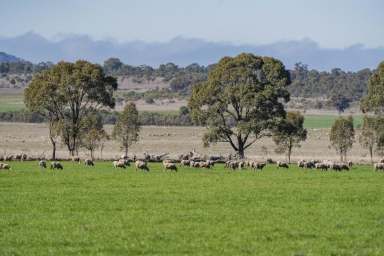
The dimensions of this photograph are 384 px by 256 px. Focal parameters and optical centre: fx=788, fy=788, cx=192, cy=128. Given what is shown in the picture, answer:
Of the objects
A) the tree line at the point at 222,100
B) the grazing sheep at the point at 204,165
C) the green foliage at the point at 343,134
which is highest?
the tree line at the point at 222,100

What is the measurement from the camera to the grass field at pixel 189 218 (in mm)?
22609

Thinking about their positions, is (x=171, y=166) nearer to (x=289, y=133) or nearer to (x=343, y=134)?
(x=289, y=133)

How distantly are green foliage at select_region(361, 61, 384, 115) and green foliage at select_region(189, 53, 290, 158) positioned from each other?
831cm

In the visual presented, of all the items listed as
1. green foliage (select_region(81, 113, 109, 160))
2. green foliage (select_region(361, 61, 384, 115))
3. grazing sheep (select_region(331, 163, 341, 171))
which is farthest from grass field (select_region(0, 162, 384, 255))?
green foliage (select_region(81, 113, 109, 160))

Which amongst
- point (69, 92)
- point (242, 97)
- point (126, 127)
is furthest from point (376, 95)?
point (69, 92)

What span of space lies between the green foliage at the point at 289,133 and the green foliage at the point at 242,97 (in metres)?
1.17

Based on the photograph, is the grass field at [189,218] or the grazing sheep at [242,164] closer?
the grass field at [189,218]

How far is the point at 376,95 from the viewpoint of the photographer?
260 feet

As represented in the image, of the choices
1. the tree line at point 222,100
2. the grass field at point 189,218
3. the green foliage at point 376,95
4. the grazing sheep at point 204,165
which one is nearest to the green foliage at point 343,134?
the tree line at point 222,100

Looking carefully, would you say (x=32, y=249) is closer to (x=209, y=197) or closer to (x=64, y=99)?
(x=209, y=197)

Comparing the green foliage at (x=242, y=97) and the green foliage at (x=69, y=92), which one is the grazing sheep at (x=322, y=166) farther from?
the green foliage at (x=69, y=92)

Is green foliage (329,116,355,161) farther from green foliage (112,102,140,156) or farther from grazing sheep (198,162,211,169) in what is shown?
grazing sheep (198,162,211,169)

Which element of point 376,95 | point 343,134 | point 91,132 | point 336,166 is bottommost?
point 336,166

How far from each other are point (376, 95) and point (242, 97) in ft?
44.2
